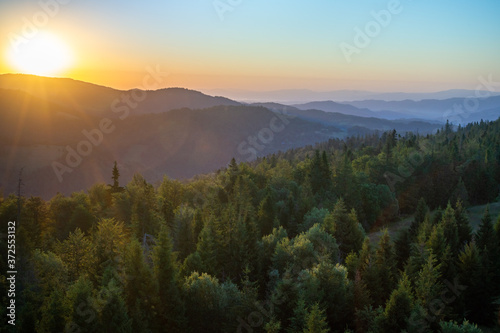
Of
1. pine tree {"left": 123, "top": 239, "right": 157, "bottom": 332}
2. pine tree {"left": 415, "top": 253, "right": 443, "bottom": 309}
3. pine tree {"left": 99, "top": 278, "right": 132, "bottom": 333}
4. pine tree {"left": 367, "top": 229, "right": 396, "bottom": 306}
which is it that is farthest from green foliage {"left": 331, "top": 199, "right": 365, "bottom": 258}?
pine tree {"left": 99, "top": 278, "right": 132, "bottom": 333}

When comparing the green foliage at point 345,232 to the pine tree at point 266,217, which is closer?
the green foliage at point 345,232

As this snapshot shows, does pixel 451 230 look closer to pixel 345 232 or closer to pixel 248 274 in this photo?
pixel 345 232

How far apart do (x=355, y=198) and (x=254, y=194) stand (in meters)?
22.1

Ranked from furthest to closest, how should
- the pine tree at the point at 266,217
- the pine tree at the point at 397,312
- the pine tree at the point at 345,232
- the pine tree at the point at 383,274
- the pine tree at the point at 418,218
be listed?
the pine tree at the point at 266,217
the pine tree at the point at 418,218
the pine tree at the point at 345,232
the pine tree at the point at 383,274
the pine tree at the point at 397,312

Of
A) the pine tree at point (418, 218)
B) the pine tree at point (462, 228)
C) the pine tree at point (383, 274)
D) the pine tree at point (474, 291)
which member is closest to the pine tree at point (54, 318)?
the pine tree at point (383, 274)

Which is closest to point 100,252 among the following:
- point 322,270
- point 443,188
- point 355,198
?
point 322,270

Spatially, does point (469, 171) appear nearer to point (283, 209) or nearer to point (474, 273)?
point (283, 209)

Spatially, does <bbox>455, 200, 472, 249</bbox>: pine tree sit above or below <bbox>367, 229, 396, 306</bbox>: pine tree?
above

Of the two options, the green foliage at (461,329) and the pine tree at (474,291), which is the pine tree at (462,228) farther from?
the green foliage at (461,329)

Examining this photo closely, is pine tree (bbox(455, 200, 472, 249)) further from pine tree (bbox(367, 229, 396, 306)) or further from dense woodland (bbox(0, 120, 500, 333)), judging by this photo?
pine tree (bbox(367, 229, 396, 306))

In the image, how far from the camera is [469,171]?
3708 inches

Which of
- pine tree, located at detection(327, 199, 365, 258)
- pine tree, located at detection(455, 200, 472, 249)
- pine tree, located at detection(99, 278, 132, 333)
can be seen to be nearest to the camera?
→ pine tree, located at detection(99, 278, 132, 333)

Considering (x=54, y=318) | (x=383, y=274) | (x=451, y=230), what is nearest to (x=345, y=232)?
(x=451, y=230)

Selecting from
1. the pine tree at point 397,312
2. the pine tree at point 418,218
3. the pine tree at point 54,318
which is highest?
the pine tree at point 418,218
